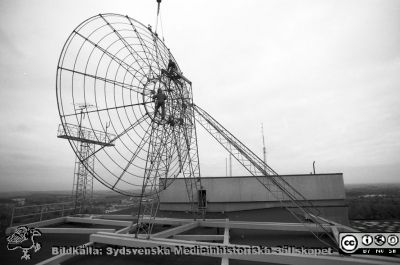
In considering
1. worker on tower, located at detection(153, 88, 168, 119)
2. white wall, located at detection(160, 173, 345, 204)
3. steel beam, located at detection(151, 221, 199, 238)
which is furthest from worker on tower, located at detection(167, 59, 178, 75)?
white wall, located at detection(160, 173, 345, 204)

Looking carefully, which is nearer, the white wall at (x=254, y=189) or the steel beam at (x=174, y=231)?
the steel beam at (x=174, y=231)

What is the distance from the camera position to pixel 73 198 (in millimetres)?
20375

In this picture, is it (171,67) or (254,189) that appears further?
(254,189)

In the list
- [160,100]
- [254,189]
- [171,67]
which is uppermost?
[171,67]

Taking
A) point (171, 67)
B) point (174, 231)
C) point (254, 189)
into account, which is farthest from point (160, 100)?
point (254, 189)

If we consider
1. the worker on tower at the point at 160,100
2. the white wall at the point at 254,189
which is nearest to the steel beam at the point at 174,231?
the worker on tower at the point at 160,100

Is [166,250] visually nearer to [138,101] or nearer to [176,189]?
[138,101]

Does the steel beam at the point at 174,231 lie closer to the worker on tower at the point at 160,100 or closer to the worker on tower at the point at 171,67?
the worker on tower at the point at 160,100

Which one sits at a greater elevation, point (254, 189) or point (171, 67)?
point (171, 67)

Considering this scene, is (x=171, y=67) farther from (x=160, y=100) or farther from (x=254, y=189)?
(x=254, y=189)

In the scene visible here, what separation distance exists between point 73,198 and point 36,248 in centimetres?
1344

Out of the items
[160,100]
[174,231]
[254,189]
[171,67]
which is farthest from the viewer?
[254,189]

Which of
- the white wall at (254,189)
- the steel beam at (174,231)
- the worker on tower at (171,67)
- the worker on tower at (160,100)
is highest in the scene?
the worker on tower at (171,67)

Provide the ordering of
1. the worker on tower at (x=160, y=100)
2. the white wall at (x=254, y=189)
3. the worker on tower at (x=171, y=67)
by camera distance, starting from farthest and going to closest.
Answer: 1. the white wall at (x=254, y=189)
2. the worker on tower at (x=171, y=67)
3. the worker on tower at (x=160, y=100)
